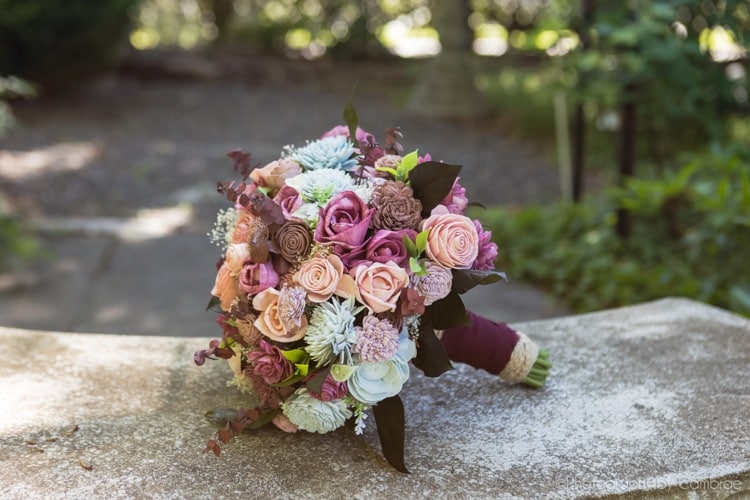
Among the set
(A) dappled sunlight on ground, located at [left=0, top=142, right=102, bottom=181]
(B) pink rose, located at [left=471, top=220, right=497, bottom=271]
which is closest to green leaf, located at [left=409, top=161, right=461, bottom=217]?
(B) pink rose, located at [left=471, top=220, right=497, bottom=271]

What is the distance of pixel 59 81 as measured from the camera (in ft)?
27.4

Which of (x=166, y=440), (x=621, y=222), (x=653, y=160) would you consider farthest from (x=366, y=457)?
(x=653, y=160)

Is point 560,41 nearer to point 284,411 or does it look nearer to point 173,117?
point 284,411

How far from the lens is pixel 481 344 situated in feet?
6.04

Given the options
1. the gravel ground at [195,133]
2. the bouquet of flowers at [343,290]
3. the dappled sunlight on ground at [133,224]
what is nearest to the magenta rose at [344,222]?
the bouquet of flowers at [343,290]

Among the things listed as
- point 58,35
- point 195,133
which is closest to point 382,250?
point 195,133

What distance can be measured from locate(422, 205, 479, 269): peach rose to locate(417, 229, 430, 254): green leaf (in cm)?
1

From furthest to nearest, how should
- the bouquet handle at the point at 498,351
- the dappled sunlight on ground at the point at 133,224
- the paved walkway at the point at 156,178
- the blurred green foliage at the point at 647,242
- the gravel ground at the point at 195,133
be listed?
the gravel ground at the point at 195,133, the dappled sunlight on ground at the point at 133,224, the paved walkway at the point at 156,178, the blurred green foliage at the point at 647,242, the bouquet handle at the point at 498,351

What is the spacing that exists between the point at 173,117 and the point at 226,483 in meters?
7.49

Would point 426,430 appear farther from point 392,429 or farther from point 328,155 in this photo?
point 328,155

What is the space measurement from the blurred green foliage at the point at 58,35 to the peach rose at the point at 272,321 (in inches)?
258

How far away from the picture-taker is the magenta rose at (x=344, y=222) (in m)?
1.55

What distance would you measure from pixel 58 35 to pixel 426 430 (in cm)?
705

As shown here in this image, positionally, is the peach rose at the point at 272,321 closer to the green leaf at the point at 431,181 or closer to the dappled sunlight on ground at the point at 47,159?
the green leaf at the point at 431,181
